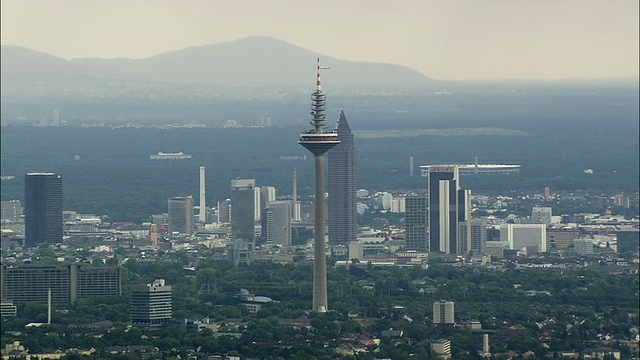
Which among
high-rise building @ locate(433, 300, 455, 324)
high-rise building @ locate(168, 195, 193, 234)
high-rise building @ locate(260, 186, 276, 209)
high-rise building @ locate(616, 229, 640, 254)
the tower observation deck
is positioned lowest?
high-rise building @ locate(433, 300, 455, 324)

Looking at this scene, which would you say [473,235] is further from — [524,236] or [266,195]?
[266,195]

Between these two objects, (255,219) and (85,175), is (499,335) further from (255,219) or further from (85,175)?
(85,175)

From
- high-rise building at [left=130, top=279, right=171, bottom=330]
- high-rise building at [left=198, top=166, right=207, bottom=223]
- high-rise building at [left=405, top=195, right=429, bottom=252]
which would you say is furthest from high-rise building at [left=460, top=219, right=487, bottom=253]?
high-rise building at [left=130, top=279, right=171, bottom=330]

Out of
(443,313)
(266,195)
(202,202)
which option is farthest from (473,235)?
(443,313)

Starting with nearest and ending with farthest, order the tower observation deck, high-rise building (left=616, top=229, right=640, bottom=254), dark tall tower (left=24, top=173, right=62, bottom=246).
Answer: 1. the tower observation deck
2. high-rise building (left=616, top=229, right=640, bottom=254)
3. dark tall tower (left=24, top=173, right=62, bottom=246)

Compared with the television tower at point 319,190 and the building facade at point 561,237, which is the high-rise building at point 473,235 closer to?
the building facade at point 561,237

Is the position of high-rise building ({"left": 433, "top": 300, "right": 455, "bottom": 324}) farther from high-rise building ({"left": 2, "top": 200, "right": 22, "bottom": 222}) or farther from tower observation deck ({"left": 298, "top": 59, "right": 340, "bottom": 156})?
high-rise building ({"left": 2, "top": 200, "right": 22, "bottom": 222})

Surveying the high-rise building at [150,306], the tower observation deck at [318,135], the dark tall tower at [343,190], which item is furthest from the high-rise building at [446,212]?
the high-rise building at [150,306]
